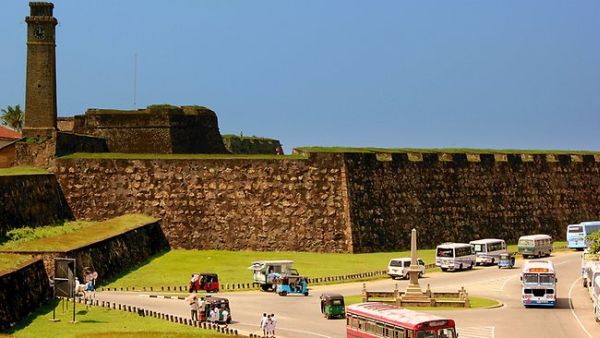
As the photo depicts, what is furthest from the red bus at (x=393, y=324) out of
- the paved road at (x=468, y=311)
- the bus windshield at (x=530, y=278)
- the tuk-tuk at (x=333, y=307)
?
the bus windshield at (x=530, y=278)

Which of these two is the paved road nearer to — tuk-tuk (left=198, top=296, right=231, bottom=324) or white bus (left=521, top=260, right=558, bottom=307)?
white bus (left=521, top=260, right=558, bottom=307)

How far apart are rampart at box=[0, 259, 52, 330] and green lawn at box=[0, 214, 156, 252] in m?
3.73

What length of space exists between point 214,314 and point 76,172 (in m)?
31.4

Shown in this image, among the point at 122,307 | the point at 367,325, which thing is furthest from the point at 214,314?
the point at 367,325

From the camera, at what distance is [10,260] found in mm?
46344

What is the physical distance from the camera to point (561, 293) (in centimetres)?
5288

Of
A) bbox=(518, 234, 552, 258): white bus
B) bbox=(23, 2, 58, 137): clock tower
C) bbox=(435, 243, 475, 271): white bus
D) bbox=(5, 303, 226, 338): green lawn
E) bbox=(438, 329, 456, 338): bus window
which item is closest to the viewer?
bbox=(438, 329, 456, 338): bus window

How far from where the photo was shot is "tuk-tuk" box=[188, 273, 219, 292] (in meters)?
52.9

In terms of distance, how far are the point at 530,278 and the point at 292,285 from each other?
1200 centimetres

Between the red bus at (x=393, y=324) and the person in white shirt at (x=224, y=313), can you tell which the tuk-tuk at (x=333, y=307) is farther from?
the red bus at (x=393, y=324)

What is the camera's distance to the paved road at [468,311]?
4059 cm

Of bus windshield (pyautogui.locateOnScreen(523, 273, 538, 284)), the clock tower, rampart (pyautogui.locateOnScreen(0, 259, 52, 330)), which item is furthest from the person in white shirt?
the clock tower

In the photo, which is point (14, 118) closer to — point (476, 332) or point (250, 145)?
point (250, 145)

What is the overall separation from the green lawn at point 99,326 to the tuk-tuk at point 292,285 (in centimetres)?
1120
